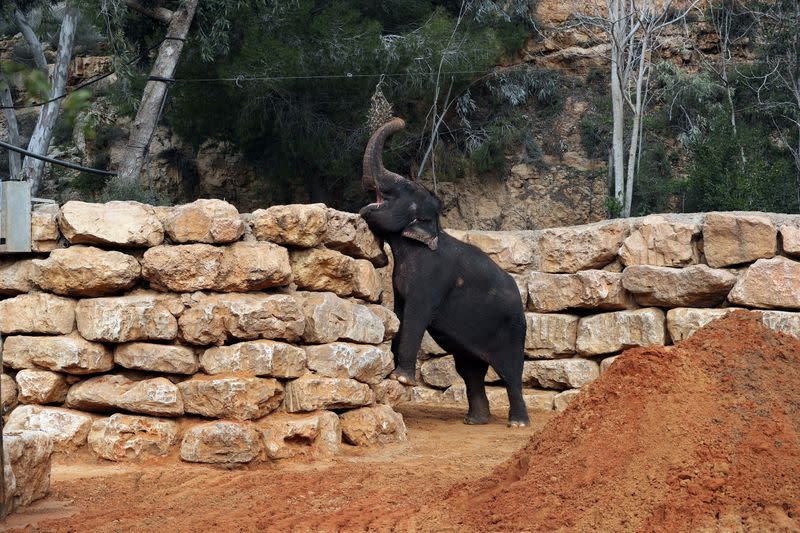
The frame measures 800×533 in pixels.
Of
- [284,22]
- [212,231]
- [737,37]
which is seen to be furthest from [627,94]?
[212,231]

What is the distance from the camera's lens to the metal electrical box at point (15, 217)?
27.0 feet

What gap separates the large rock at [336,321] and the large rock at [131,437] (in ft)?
4.58

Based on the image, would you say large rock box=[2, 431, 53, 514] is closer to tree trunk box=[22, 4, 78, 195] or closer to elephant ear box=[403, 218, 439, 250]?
elephant ear box=[403, 218, 439, 250]

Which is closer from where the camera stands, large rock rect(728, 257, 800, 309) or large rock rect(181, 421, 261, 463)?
large rock rect(181, 421, 261, 463)

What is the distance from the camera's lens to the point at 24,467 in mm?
6484

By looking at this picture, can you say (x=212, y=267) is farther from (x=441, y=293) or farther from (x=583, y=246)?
(x=583, y=246)

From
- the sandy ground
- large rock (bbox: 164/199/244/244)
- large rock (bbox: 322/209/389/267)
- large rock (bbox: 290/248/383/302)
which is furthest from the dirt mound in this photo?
large rock (bbox: 322/209/389/267)

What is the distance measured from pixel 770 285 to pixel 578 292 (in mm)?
2062

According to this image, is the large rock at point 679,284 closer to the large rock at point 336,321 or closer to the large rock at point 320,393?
the large rock at point 336,321

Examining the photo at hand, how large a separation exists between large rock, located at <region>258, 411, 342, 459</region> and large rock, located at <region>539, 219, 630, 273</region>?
453 centimetres

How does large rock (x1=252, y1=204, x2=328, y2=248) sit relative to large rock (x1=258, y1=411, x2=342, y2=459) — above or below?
above

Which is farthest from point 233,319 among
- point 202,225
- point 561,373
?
point 561,373

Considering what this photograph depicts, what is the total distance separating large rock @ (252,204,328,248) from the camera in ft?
28.8

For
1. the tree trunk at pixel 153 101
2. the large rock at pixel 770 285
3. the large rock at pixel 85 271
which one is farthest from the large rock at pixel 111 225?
the tree trunk at pixel 153 101
